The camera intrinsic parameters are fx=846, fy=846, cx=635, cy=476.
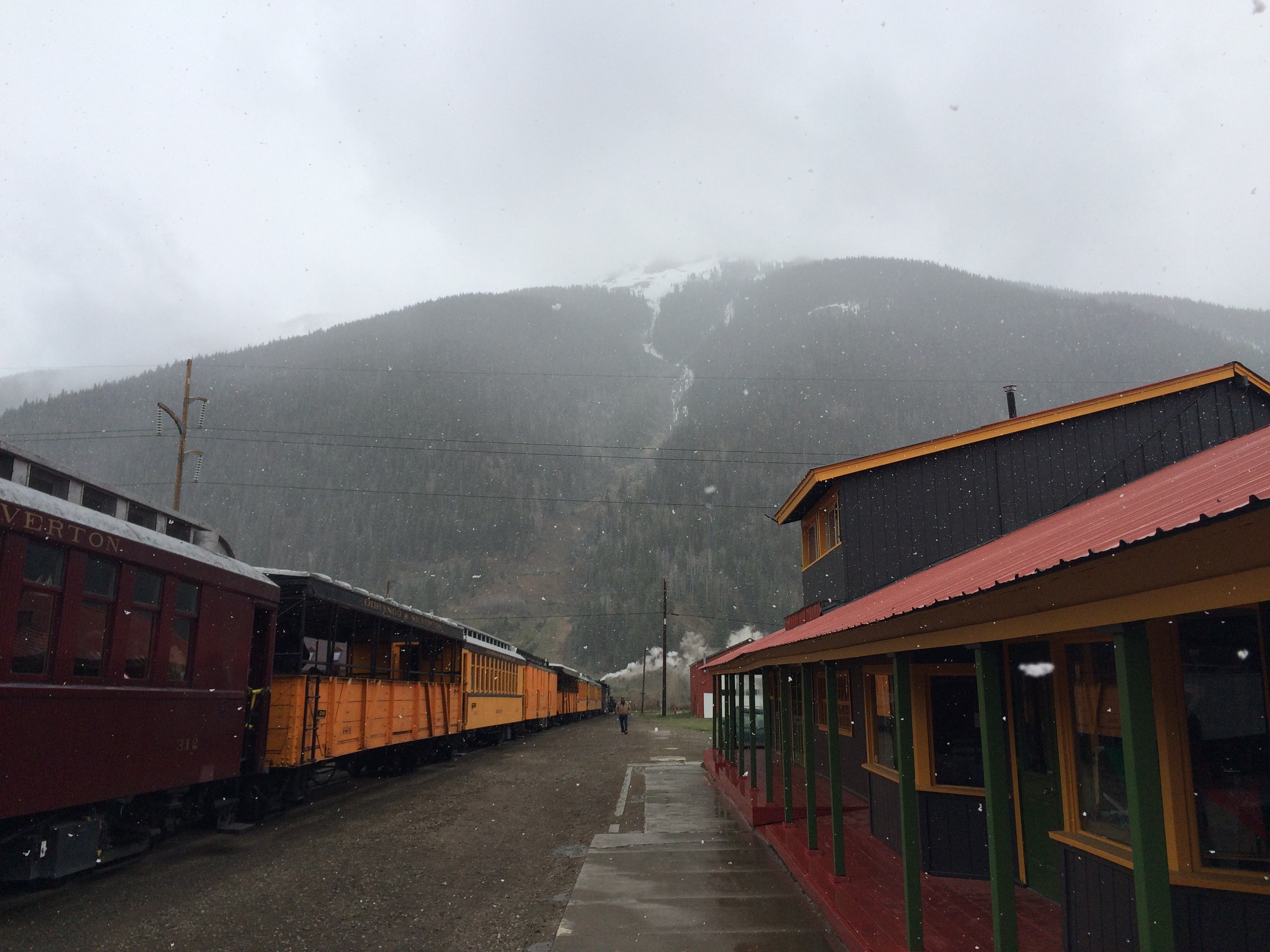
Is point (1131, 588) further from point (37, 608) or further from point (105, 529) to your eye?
point (105, 529)

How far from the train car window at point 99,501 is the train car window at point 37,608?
1374 millimetres

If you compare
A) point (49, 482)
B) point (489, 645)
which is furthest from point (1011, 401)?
point (489, 645)

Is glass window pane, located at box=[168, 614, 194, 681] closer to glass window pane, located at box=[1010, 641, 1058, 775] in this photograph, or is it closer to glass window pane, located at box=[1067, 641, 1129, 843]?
glass window pane, located at box=[1010, 641, 1058, 775]

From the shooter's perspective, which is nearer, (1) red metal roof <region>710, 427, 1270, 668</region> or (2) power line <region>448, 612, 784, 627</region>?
(1) red metal roof <region>710, 427, 1270, 668</region>

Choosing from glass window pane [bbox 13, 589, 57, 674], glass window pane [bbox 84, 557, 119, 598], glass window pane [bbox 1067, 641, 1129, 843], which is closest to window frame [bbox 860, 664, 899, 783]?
glass window pane [bbox 1067, 641, 1129, 843]

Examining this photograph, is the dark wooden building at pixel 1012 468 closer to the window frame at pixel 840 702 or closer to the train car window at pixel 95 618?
the window frame at pixel 840 702

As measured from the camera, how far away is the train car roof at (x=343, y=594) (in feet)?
43.0

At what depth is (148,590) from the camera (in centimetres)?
904

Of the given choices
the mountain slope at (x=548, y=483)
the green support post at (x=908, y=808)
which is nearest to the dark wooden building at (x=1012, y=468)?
the green support post at (x=908, y=808)

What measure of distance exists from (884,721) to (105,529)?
888cm

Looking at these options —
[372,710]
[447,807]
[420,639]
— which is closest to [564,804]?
A: [447,807]

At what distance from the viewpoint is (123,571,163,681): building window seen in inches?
339

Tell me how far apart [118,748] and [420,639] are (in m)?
10.8

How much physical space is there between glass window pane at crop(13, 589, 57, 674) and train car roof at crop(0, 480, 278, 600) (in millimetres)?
544
